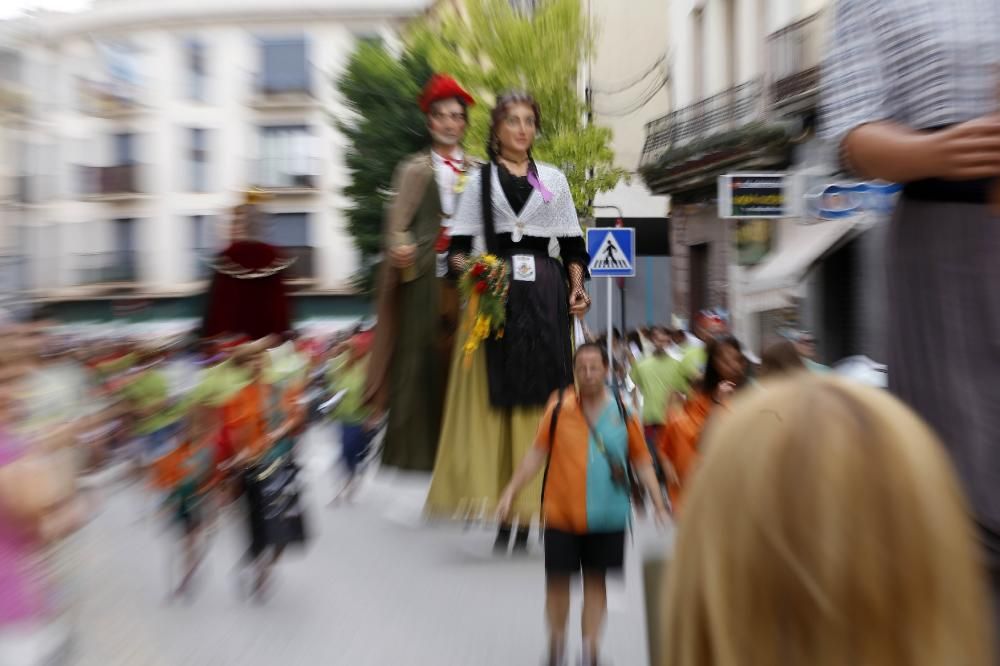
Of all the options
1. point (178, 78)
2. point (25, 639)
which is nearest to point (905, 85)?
point (25, 639)

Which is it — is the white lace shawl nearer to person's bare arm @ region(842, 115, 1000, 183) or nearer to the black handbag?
the black handbag

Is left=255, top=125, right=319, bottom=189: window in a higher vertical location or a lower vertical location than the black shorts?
higher

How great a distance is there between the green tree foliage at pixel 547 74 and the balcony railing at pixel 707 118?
6.69 ft

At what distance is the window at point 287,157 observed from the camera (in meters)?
44.4

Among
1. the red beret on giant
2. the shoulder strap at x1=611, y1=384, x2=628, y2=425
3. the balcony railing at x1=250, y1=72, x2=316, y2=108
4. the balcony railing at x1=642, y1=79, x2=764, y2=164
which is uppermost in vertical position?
the balcony railing at x1=250, y1=72, x2=316, y2=108

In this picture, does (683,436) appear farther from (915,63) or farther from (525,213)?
→ (915,63)

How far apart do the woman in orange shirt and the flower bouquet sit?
4.60ft

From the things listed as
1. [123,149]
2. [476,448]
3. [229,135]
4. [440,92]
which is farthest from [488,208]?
[229,135]

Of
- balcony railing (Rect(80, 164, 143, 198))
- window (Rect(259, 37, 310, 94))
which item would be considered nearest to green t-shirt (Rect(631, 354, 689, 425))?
balcony railing (Rect(80, 164, 143, 198))

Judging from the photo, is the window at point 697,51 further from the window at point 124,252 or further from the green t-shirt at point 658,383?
the green t-shirt at point 658,383

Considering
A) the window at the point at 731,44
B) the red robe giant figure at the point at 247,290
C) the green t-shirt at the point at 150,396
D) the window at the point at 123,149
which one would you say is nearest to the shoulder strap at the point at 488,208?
the red robe giant figure at the point at 247,290

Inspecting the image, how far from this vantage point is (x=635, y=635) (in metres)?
5.06

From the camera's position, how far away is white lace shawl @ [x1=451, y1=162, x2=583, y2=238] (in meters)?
6.37

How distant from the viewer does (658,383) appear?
10.1m
